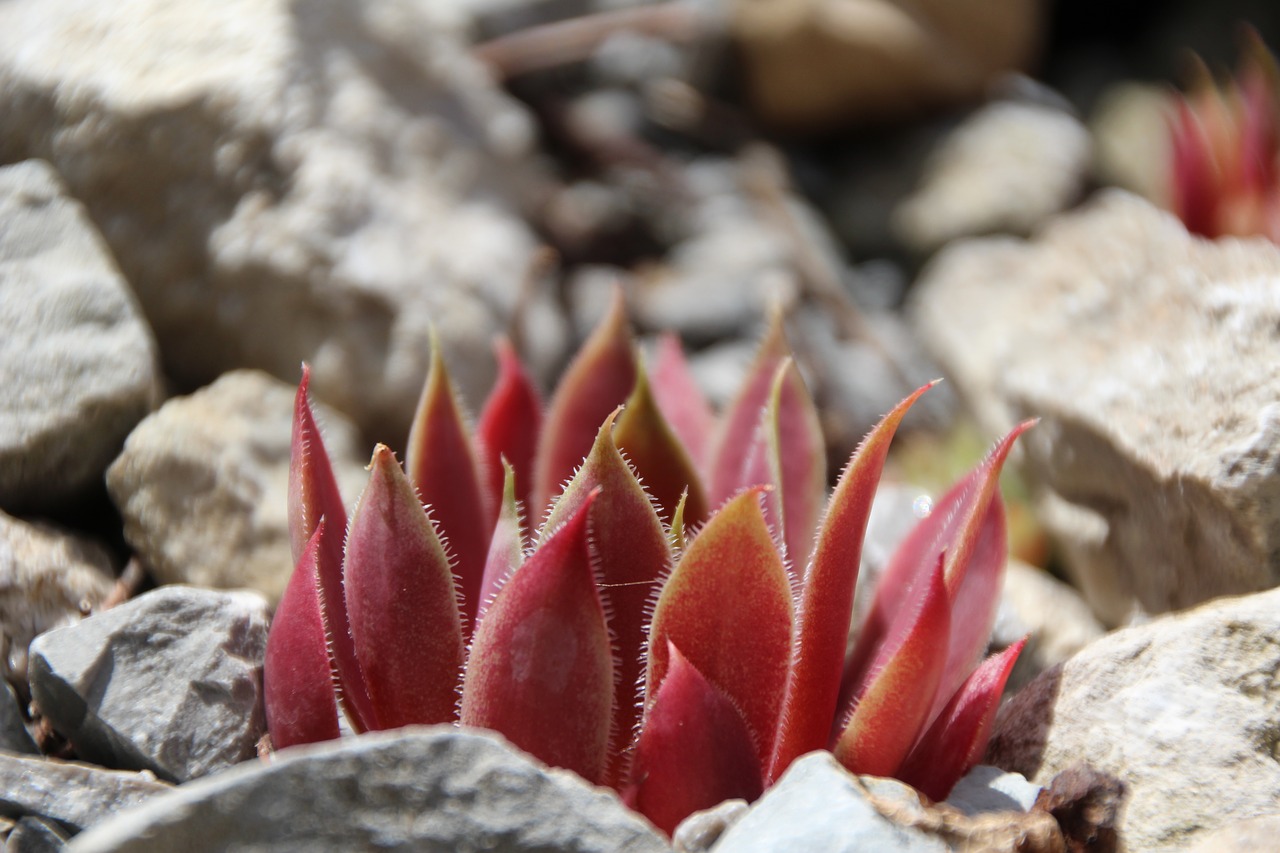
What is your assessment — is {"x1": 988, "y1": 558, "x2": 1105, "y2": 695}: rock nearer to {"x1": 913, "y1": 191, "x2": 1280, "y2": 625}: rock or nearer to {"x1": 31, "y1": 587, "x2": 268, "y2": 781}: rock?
{"x1": 913, "y1": 191, "x2": 1280, "y2": 625}: rock

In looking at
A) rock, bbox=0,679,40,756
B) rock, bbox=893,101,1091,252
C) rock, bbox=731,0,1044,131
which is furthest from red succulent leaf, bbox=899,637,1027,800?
rock, bbox=731,0,1044,131

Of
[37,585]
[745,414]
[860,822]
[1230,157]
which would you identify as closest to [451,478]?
[745,414]

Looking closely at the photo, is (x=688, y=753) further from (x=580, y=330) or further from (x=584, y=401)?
(x=580, y=330)

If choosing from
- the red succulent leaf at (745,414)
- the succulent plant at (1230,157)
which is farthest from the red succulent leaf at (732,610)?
the succulent plant at (1230,157)

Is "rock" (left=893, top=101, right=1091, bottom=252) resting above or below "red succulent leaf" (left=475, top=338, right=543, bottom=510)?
below

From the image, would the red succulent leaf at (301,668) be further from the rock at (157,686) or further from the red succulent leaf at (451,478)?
the red succulent leaf at (451,478)

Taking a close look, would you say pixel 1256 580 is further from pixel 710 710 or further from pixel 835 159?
pixel 835 159
